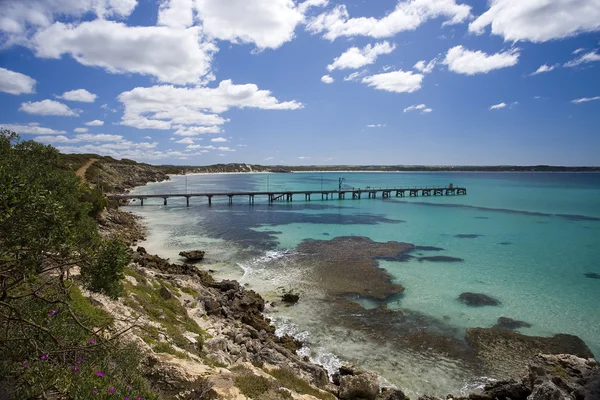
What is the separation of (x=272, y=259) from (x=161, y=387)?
75.5ft

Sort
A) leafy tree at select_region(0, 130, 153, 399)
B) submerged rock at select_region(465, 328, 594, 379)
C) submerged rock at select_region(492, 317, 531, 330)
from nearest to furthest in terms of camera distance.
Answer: leafy tree at select_region(0, 130, 153, 399) → submerged rock at select_region(465, 328, 594, 379) → submerged rock at select_region(492, 317, 531, 330)

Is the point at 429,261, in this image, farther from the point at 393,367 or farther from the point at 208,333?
the point at 208,333

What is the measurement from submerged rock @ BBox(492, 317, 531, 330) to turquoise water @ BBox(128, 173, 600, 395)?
1.74 feet

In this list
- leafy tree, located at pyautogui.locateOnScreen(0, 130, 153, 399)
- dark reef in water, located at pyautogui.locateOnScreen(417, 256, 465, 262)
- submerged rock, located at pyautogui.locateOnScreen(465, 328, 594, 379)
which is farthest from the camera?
dark reef in water, located at pyautogui.locateOnScreen(417, 256, 465, 262)

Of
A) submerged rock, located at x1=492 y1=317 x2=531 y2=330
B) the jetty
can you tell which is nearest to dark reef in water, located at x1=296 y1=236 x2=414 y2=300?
submerged rock, located at x1=492 y1=317 x2=531 y2=330

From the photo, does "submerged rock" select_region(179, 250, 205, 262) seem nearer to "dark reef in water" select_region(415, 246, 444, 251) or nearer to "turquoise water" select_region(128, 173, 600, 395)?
"turquoise water" select_region(128, 173, 600, 395)

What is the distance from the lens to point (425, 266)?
29.5 meters

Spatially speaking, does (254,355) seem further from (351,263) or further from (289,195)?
(289,195)

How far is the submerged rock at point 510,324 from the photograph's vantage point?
18375 mm

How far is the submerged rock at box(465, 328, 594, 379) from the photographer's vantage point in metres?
14.6

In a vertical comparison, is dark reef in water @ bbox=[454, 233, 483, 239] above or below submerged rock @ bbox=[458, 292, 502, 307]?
above

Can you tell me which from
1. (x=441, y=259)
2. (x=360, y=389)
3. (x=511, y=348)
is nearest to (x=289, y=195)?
(x=441, y=259)

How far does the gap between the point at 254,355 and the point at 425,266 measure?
2097 centimetres

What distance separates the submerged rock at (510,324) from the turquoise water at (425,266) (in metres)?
0.53
